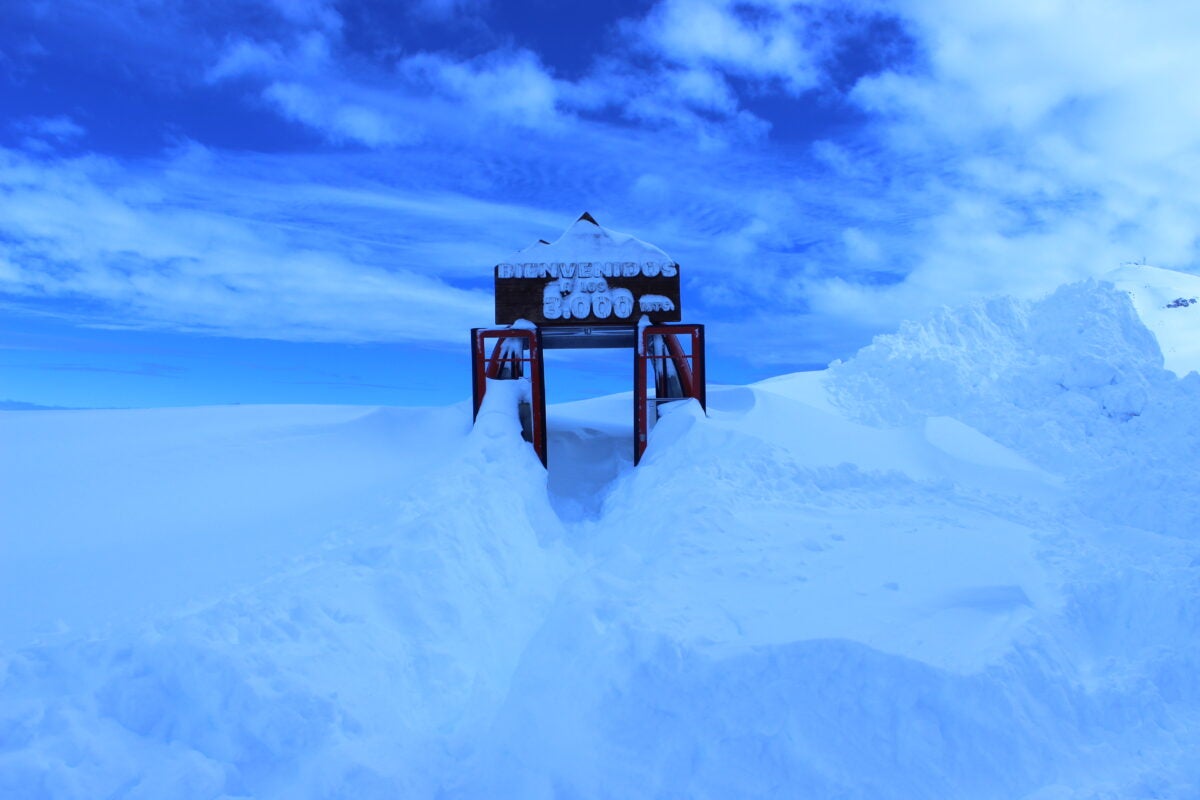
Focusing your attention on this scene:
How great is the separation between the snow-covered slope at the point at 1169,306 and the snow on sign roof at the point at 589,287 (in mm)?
13156

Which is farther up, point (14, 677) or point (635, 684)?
point (14, 677)

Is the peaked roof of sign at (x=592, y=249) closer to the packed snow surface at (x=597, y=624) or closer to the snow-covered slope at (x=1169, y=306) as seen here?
the packed snow surface at (x=597, y=624)

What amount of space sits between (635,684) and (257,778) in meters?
1.94

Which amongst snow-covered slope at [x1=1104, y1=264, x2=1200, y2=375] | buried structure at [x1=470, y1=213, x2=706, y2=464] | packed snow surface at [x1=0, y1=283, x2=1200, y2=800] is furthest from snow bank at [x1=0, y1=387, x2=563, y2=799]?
snow-covered slope at [x1=1104, y1=264, x2=1200, y2=375]

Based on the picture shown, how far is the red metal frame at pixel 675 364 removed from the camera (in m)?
10.6

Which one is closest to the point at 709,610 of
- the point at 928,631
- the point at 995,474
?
the point at 928,631

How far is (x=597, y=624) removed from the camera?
4699 mm

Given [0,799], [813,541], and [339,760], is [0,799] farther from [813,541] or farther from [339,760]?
[813,541]

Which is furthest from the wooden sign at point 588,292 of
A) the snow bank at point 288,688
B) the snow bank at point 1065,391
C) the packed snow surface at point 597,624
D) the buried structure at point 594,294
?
the snow bank at point 288,688

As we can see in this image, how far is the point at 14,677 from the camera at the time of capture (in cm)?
362

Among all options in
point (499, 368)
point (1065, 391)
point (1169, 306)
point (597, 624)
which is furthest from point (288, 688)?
point (1169, 306)

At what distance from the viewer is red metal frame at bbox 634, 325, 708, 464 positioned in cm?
1062

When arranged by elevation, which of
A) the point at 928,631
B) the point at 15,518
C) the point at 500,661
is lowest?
the point at 500,661

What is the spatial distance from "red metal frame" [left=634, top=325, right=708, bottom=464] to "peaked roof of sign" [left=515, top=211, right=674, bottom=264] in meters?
1.24
